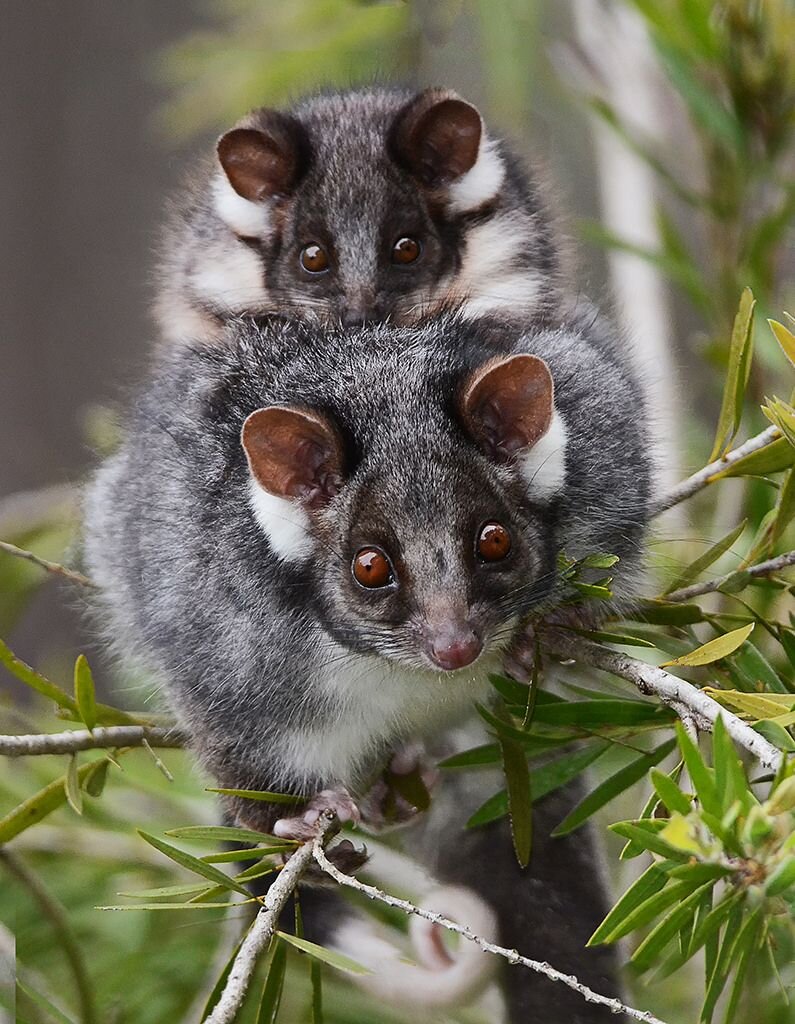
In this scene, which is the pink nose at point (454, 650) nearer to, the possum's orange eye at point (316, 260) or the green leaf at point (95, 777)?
the green leaf at point (95, 777)

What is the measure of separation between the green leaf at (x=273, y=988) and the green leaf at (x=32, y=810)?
0.43 m

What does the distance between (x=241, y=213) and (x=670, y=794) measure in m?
1.92

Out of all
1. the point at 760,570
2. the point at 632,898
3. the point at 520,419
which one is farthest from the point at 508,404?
the point at 632,898

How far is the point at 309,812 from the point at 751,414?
1513 mm

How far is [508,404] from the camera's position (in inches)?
80.3

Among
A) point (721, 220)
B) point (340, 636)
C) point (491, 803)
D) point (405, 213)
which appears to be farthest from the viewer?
point (721, 220)

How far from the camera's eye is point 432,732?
2518 mm

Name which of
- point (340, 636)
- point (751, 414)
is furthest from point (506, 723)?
point (751, 414)

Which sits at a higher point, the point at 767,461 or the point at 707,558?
the point at 767,461

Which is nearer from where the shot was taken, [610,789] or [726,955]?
[726,955]

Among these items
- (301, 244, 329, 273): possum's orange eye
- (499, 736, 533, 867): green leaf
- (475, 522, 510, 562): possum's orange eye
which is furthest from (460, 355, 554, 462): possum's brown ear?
(301, 244, 329, 273): possum's orange eye

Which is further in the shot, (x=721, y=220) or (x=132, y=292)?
(x=132, y=292)

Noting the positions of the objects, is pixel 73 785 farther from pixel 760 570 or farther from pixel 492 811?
pixel 760 570

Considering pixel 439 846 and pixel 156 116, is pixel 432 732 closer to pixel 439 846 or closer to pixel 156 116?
pixel 439 846
